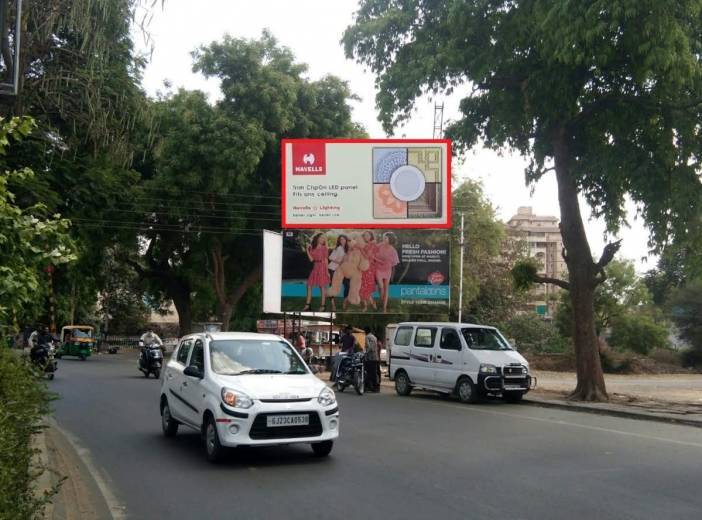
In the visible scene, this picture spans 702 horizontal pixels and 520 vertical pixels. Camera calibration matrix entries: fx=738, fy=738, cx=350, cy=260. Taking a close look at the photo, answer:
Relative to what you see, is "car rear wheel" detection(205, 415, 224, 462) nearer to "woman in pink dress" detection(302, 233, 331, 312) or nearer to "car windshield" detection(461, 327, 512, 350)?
"car windshield" detection(461, 327, 512, 350)

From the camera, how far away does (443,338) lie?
19406 millimetres

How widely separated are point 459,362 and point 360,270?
950 centimetres

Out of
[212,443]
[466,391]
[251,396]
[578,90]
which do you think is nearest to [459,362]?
[466,391]

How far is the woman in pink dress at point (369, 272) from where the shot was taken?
27.5 m

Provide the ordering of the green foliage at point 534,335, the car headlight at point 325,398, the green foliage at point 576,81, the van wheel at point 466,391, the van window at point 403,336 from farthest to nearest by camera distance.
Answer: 1. the green foliage at point 534,335
2. the van window at point 403,336
3. the van wheel at point 466,391
4. the green foliage at point 576,81
5. the car headlight at point 325,398

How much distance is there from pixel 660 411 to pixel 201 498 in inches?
485

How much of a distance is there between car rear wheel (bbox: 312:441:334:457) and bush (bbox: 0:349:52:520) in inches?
147

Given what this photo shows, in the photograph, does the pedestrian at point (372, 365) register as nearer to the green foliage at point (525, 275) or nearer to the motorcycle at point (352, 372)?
the motorcycle at point (352, 372)

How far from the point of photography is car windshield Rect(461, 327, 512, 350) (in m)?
18.8

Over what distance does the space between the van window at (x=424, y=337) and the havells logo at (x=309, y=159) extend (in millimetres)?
8150

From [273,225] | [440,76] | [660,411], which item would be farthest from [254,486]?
[273,225]

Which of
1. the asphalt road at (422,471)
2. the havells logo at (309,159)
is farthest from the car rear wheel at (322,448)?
the havells logo at (309,159)

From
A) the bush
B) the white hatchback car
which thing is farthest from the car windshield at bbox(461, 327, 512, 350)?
→ the bush

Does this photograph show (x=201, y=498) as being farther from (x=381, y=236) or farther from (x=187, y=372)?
(x=381, y=236)
